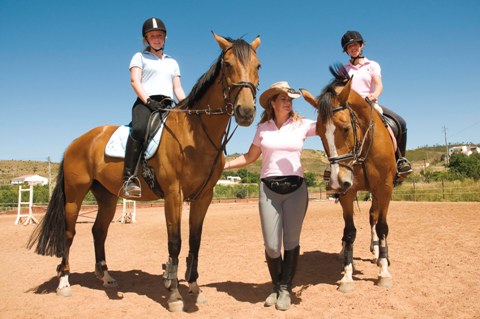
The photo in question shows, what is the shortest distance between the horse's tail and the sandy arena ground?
22.5 inches

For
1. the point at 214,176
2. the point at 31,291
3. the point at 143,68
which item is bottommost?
the point at 31,291

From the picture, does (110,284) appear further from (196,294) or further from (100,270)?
(196,294)

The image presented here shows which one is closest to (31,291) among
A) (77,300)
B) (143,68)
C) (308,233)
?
(77,300)

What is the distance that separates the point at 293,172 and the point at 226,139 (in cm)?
90

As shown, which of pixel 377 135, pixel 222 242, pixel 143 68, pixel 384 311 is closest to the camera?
pixel 384 311

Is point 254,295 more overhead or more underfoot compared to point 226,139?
more underfoot

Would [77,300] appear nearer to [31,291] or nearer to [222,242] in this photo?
[31,291]

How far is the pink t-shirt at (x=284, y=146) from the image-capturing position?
14.1 ft

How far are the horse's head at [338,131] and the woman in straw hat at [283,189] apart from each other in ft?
0.86

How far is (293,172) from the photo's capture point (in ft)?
14.1

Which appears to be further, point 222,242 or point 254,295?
point 222,242

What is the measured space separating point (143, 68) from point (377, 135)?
336 cm

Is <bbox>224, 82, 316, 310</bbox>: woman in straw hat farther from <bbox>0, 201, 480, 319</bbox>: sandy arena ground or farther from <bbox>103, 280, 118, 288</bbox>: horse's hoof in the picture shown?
<bbox>103, 280, 118, 288</bbox>: horse's hoof

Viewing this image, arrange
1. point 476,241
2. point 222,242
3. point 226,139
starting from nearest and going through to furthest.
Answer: point 226,139, point 476,241, point 222,242
